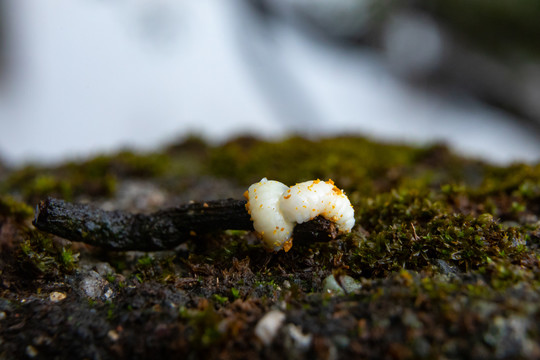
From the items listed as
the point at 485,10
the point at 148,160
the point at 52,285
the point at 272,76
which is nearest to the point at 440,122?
the point at 485,10

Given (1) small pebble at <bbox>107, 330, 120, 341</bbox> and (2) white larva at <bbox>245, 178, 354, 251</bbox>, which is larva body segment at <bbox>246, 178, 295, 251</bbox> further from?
(1) small pebble at <bbox>107, 330, 120, 341</bbox>

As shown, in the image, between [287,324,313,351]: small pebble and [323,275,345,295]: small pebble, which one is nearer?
[287,324,313,351]: small pebble

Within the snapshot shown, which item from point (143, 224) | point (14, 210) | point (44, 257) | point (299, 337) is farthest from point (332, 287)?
point (14, 210)

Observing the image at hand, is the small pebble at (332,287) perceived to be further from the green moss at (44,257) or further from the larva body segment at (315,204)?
the green moss at (44,257)

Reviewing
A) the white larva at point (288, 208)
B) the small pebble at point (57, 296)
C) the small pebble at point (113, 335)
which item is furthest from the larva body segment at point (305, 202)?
the small pebble at point (57, 296)

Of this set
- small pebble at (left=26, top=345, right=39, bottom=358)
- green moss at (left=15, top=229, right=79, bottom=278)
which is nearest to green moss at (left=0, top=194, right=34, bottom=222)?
green moss at (left=15, top=229, right=79, bottom=278)

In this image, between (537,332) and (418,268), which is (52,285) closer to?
(418,268)
